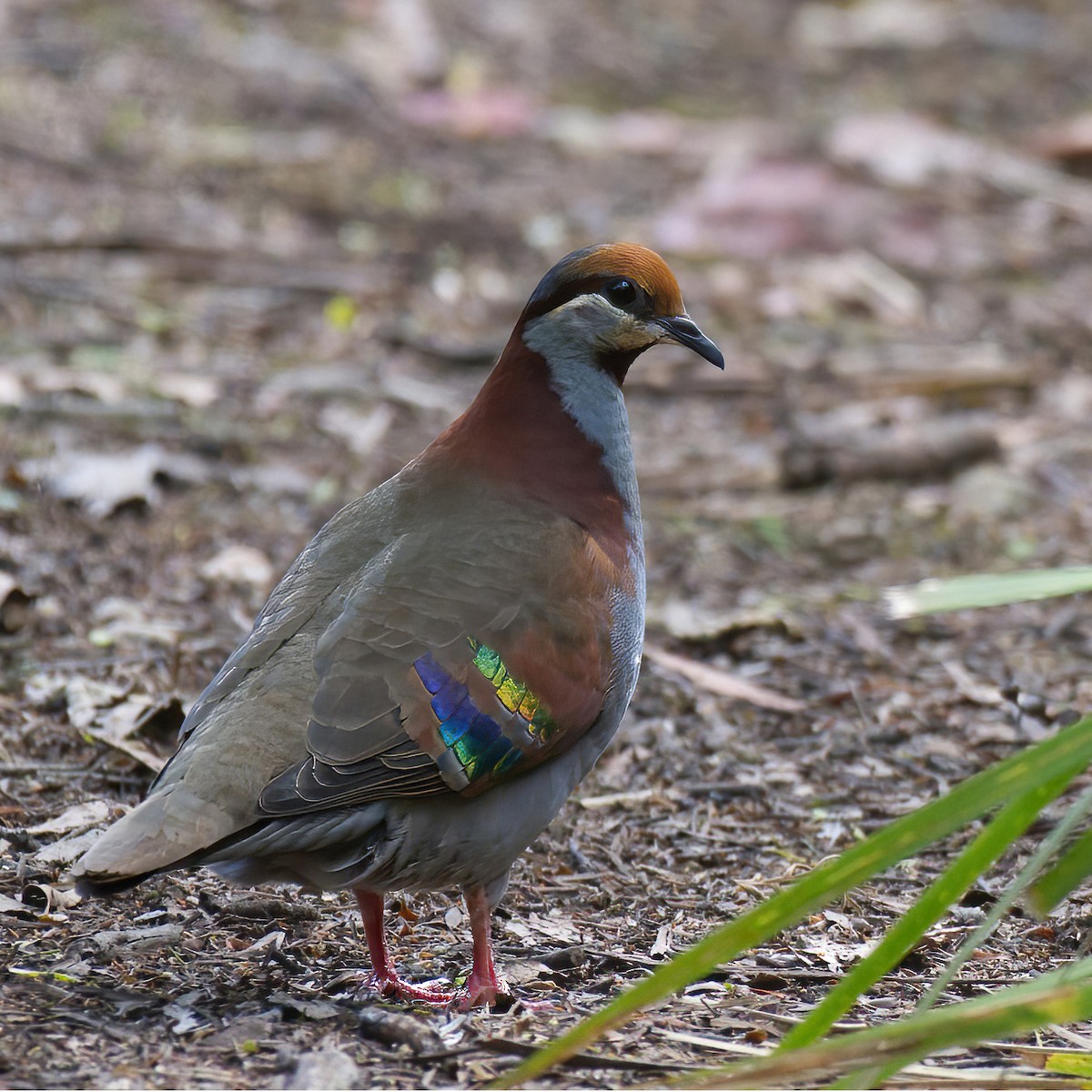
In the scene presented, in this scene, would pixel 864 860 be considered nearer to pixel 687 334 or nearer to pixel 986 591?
pixel 986 591

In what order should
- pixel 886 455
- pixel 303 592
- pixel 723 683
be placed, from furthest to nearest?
pixel 886 455, pixel 723 683, pixel 303 592

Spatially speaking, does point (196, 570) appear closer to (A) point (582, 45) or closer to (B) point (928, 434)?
(B) point (928, 434)

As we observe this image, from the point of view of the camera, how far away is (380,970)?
367 centimetres

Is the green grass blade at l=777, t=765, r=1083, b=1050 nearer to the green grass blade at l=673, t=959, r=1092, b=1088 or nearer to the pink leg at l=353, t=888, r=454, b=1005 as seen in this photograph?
the green grass blade at l=673, t=959, r=1092, b=1088

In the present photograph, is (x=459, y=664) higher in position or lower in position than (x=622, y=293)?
lower

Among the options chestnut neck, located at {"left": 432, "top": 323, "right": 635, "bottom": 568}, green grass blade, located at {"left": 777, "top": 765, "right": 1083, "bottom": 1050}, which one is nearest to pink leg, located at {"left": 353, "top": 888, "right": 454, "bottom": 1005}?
chestnut neck, located at {"left": 432, "top": 323, "right": 635, "bottom": 568}

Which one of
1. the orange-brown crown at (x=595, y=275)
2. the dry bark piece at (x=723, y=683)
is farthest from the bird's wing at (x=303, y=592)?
the dry bark piece at (x=723, y=683)

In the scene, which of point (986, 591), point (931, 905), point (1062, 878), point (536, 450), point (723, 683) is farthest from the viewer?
point (723, 683)

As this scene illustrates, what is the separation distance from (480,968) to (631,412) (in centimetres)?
482

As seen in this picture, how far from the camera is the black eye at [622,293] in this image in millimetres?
4285

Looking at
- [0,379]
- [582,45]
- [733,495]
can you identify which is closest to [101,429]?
[0,379]

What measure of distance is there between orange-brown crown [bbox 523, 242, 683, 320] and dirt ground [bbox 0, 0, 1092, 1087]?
1.52 m

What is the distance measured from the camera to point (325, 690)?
347 cm

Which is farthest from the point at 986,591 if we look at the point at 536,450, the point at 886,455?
the point at 886,455
